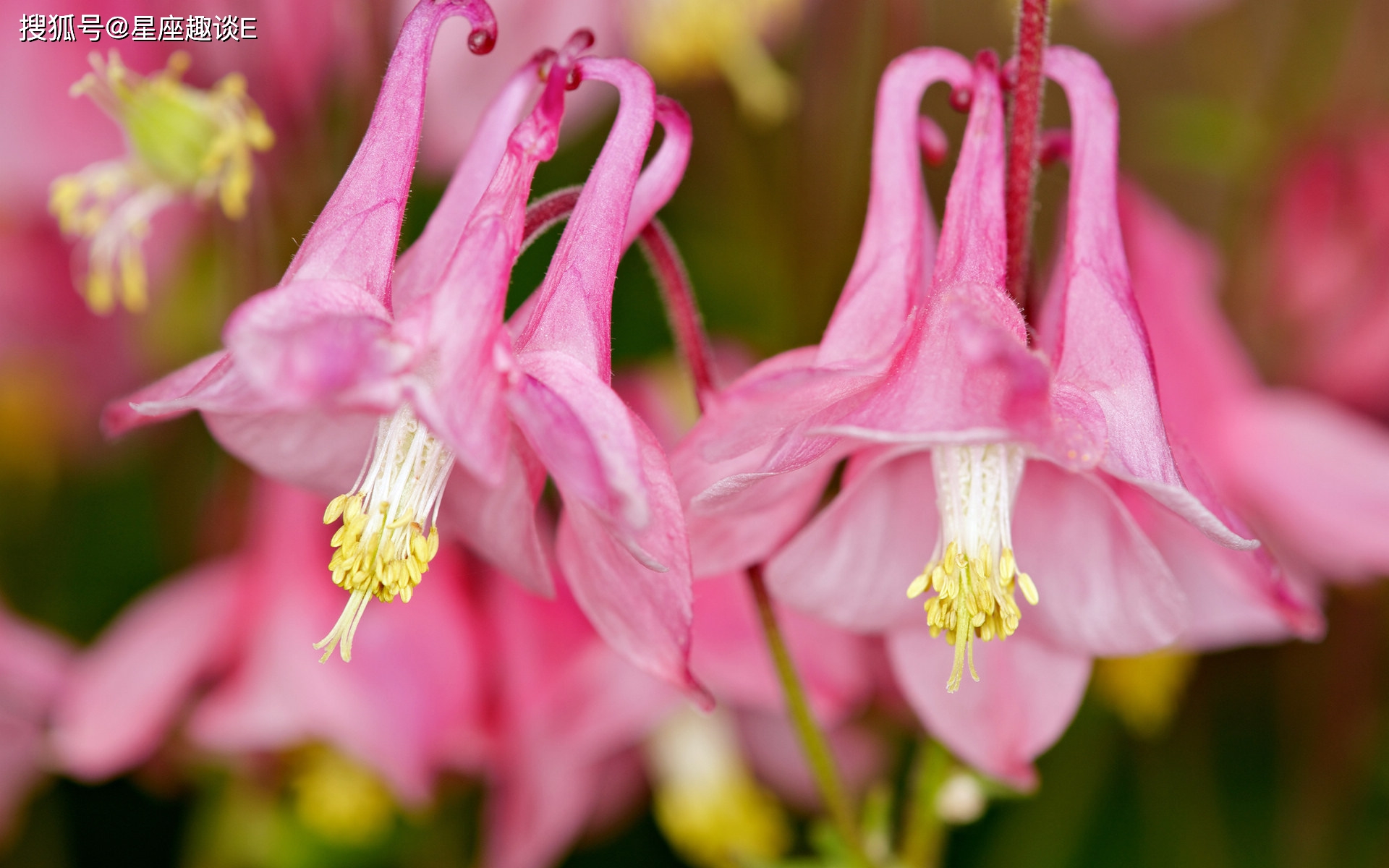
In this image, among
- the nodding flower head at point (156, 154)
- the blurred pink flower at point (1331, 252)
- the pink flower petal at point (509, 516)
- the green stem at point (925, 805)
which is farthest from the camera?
the blurred pink flower at point (1331, 252)

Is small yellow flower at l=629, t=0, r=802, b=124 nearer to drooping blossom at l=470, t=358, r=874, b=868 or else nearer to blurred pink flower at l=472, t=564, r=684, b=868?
drooping blossom at l=470, t=358, r=874, b=868

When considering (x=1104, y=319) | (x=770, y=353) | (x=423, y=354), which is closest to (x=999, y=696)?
(x=1104, y=319)

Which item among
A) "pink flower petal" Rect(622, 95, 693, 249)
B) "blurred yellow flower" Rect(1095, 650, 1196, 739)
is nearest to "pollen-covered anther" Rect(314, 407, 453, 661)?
"pink flower petal" Rect(622, 95, 693, 249)

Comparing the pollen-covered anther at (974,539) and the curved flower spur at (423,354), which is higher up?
the curved flower spur at (423,354)

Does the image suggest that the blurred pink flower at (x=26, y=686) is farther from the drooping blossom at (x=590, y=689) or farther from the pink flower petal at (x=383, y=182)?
the pink flower petal at (x=383, y=182)

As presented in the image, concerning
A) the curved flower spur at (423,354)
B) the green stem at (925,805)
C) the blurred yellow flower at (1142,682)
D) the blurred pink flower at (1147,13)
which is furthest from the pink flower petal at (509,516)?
the blurred pink flower at (1147,13)

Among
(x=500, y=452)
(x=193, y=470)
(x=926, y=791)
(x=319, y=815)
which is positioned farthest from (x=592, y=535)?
(x=193, y=470)

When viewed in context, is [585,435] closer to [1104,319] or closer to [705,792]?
[1104,319]
